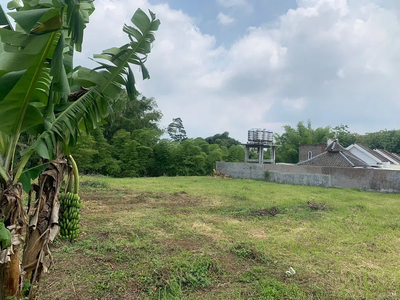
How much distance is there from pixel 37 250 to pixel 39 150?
68 cm

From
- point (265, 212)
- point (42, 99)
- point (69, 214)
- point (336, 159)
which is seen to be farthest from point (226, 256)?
point (336, 159)

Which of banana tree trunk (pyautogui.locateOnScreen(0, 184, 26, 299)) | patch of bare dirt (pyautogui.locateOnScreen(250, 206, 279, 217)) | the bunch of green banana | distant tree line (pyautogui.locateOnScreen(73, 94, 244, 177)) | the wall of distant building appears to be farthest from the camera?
the wall of distant building

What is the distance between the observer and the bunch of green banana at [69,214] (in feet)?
8.18

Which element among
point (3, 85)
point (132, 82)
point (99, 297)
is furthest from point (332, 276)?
point (3, 85)

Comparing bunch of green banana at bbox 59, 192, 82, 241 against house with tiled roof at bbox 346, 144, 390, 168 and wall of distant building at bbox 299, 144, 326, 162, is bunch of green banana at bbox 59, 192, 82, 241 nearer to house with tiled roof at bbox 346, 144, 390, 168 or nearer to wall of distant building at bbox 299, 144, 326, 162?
house with tiled roof at bbox 346, 144, 390, 168

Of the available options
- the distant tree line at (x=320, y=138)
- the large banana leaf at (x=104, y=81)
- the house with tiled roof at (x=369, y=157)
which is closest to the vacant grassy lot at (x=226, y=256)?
the large banana leaf at (x=104, y=81)

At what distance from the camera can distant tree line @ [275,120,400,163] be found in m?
23.9

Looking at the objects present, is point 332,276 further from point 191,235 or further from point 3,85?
point 3,85

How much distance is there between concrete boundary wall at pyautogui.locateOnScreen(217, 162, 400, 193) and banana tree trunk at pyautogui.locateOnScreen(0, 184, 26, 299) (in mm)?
10938

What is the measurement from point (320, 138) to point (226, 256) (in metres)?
24.8

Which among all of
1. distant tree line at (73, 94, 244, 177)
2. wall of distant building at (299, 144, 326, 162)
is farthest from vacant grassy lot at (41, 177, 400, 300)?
wall of distant building at (299, 144, 326, 162)

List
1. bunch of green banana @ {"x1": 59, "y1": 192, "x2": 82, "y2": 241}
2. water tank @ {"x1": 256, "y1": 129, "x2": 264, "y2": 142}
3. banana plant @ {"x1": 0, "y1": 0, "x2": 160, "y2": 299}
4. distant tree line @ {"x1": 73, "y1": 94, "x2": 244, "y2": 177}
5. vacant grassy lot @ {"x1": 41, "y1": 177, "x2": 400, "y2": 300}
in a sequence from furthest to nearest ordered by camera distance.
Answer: water tank @ {"x1": 256, "y1": 129, "x2": 264, "y2": 142}, distant tree line @ {"x1": 73, "y1": 94, "x2": 244, "y2": 177}, bunch of green banana @ {"x1": 59, "y1": 192, "x2": 82, "y2": 241}, vacant grassy lot @ {"x1": 41, "y1": 177, "x2": 400, "y2": 300}, banana plant @ {"x1": 0, "y1": 0, "x2": 160, "y2": 299}

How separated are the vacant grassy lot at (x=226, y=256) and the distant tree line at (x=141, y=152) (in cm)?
1037

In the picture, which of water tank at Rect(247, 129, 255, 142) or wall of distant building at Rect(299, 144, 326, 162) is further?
wall of distant building at Rect(299, 144, 326, 162)
